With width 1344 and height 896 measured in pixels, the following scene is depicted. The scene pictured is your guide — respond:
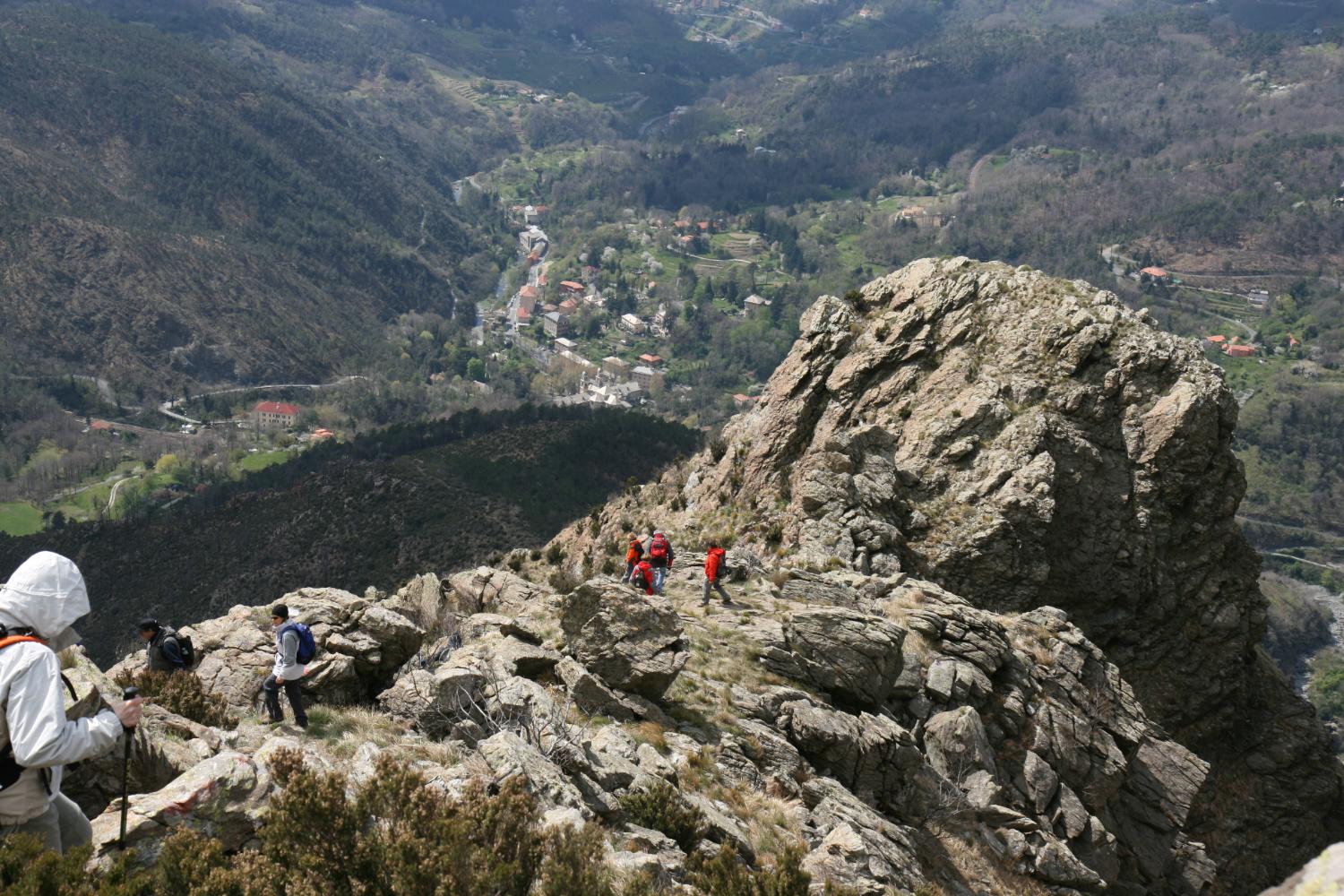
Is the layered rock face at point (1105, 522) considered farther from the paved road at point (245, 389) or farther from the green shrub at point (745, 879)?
the paved road at point (245, 389)

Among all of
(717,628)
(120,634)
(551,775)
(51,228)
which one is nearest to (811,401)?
(717,628)

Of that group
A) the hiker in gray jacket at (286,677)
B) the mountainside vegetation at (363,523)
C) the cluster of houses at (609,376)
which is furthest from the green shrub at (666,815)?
the cluster of houses at (609,376)

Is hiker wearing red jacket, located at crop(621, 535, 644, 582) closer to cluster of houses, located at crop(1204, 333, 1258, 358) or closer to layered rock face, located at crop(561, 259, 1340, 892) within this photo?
layered rock face, located at crop(561, 259, 1340, 892)

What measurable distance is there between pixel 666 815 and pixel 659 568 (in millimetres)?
10593

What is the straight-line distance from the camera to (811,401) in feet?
108

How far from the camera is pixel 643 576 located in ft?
70.7

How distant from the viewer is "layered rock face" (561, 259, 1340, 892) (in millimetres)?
25812

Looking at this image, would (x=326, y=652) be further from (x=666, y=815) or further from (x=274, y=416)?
(x=274, y=416)

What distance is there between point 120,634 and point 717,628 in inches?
2161

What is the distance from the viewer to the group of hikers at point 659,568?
21047 millimetres

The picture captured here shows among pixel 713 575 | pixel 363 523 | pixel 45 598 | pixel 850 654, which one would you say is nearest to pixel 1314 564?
pixel 363 523

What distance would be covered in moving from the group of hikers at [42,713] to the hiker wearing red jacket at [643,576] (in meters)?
14.8

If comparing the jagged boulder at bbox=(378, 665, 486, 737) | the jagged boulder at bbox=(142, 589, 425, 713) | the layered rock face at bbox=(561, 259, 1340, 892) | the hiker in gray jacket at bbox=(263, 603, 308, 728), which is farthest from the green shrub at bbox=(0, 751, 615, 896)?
the layered rock face at bbox=(561, 259, 1340, 892)

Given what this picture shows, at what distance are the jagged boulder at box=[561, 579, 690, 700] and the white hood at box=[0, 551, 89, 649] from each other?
31.5 feet
